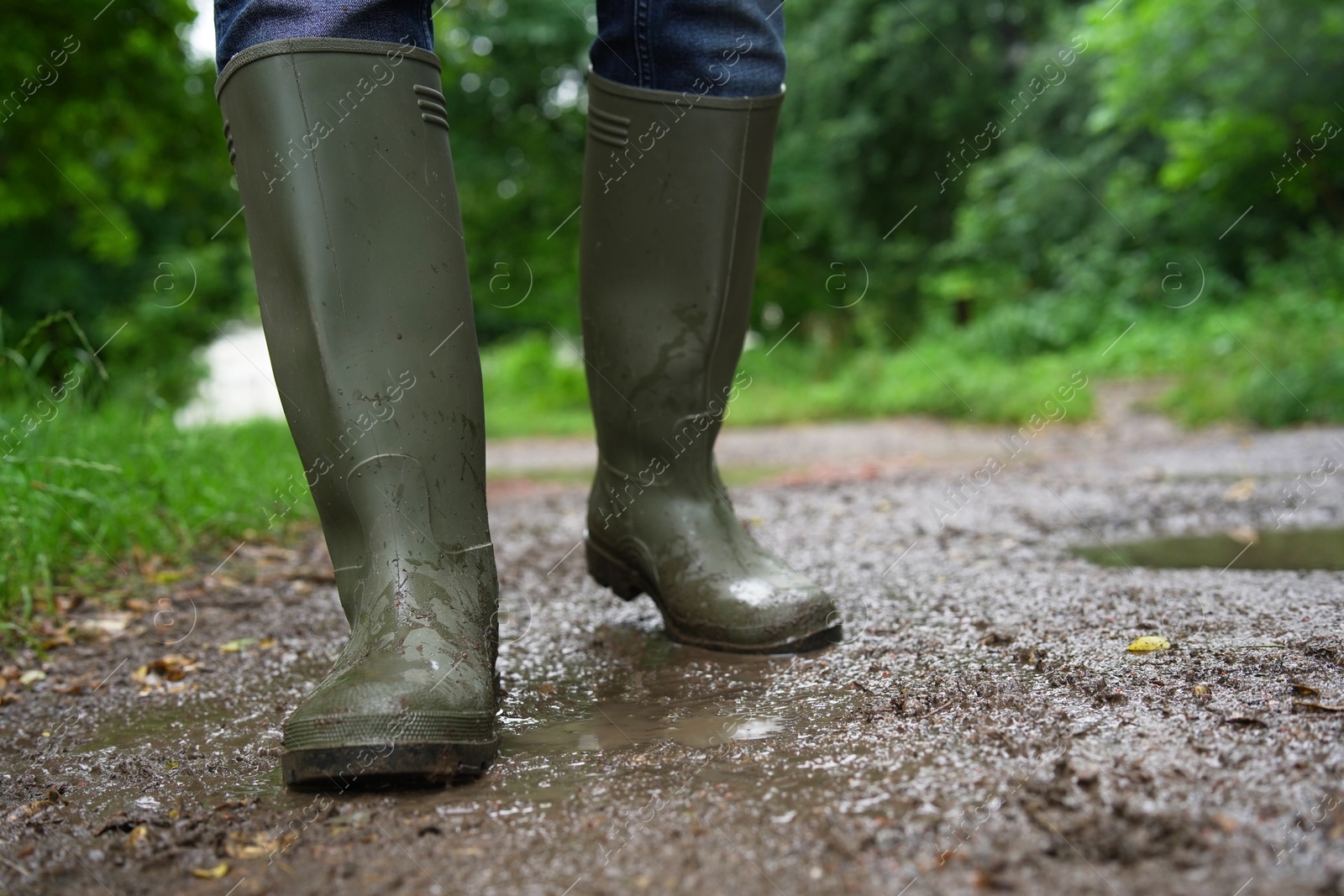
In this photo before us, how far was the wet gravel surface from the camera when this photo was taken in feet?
2.46

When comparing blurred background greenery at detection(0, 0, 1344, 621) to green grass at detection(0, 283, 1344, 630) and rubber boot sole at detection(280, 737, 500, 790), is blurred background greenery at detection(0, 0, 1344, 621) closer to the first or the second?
green grass at detection(0, 283, 1344, 630)

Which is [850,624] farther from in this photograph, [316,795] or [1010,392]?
[1010,392]

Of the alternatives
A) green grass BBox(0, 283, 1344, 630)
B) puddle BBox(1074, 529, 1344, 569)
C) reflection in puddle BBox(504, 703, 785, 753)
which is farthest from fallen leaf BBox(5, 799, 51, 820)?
puddle BBox(1074, 529, 1344, 569)

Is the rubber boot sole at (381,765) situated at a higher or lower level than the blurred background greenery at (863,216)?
lower

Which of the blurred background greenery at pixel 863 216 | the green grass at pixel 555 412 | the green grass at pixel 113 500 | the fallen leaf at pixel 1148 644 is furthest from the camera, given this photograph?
the blurred background greenery at pixel 863 216

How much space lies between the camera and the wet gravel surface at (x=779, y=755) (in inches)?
29.5

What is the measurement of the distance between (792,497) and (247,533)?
64.9 inches

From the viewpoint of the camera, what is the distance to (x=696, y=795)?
0.89 m

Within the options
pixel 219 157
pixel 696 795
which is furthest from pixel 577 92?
pixel 696 795

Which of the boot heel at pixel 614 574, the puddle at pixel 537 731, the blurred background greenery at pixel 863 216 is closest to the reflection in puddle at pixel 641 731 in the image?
the puddle at pixel 537 731

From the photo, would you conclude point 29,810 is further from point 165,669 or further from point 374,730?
point 165,669

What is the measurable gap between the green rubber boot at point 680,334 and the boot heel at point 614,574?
4 centimetres

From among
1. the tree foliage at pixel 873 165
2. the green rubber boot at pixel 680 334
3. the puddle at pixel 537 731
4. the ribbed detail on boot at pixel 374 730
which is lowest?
the puddle at pixel 537 731

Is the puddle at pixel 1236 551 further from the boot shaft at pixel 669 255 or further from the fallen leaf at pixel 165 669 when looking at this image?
the fallen leaf at pixel 165 669
